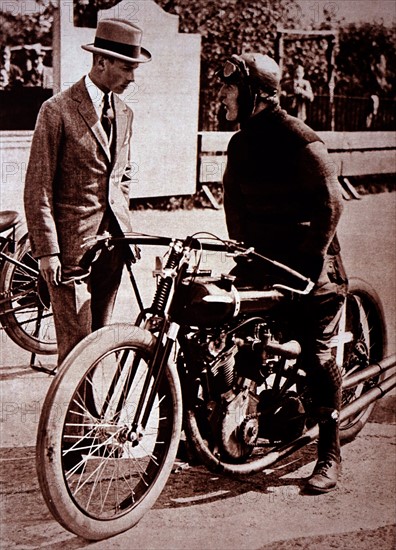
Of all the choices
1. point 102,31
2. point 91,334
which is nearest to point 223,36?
point 102,31

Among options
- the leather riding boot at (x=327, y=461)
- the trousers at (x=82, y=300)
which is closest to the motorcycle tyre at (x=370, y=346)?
the leather riding boot at (x=327, y=461)

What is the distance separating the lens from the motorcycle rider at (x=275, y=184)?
2309 millimetres

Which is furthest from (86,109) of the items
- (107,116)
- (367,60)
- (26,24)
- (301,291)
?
(367,60)

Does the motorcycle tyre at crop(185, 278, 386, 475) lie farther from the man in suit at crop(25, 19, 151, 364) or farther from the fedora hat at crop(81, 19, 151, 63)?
the fedora hat at crop(81, 19, 151, 63)

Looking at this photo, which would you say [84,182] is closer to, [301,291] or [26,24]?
[26,24]

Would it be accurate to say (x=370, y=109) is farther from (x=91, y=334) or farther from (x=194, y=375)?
(x=91, y=334)

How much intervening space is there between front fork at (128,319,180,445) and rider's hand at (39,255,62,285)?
300mm

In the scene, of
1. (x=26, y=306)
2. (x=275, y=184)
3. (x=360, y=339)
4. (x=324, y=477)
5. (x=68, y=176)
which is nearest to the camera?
(x=68, y=176)

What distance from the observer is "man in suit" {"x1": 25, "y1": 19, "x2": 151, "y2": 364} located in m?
2.07

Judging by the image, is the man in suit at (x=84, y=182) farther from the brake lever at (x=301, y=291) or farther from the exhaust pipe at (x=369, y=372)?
the exhaust pipe at (x=369, y=372)

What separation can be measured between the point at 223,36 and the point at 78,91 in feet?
1.67

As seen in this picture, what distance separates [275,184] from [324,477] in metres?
0.93

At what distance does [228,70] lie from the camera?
229 cm

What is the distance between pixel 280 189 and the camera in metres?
2.34
